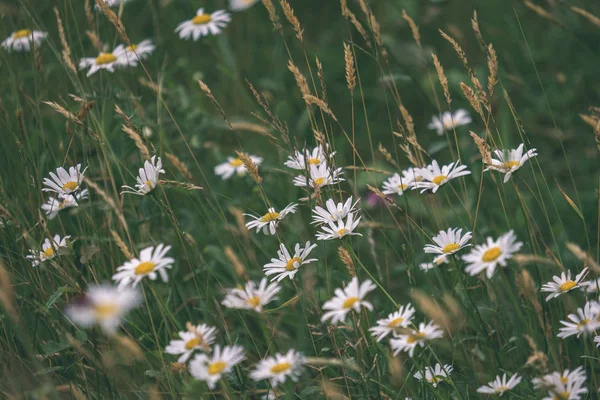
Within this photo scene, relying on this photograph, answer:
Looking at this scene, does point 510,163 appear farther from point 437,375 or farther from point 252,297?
point 252,297

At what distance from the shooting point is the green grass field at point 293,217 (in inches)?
57.7

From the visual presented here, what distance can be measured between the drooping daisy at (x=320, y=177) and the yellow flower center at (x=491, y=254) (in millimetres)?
446

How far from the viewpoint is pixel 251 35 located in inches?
152

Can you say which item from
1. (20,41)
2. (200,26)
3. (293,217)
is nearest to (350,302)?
(293,217)

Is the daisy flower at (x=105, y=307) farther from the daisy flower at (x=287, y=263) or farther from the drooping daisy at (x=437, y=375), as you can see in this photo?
the drooping daisy at (x=437, y=375)

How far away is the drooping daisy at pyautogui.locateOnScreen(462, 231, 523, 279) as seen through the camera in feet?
4.11

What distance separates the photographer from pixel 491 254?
130 centimetres

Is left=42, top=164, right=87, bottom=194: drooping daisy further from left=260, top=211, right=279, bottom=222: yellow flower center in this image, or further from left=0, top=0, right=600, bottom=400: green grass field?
left=260, top=211, right=279, bottom=222: yellow flower center

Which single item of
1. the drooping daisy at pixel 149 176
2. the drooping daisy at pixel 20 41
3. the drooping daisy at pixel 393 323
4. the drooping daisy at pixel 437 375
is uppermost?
the drooping daisy at pixel 20 41

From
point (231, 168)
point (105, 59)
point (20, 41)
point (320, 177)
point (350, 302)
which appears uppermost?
point (20, 41)

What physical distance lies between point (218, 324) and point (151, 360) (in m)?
0.19

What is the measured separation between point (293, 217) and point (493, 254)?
138cm

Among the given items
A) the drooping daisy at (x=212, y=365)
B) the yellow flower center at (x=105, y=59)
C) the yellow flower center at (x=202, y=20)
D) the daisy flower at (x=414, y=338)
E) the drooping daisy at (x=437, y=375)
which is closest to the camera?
the drooping daisy at (x=212, y=365)

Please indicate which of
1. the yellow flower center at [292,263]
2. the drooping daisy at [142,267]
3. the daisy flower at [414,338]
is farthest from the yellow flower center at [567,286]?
the drooping daisy at [142,267]
